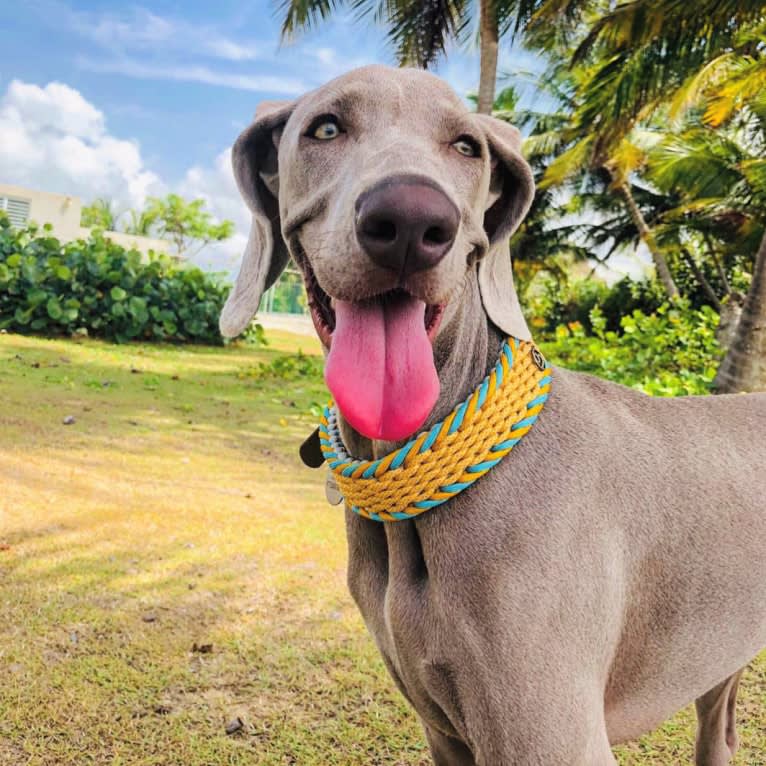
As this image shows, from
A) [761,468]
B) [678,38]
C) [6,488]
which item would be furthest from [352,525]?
[678,38]

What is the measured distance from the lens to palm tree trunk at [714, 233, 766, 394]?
676cm

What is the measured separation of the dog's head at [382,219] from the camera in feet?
4.19

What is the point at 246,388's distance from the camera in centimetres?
925

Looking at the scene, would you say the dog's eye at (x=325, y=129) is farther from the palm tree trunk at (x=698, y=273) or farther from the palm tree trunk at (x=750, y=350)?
the palm tree trunk at (x=698, y=273)

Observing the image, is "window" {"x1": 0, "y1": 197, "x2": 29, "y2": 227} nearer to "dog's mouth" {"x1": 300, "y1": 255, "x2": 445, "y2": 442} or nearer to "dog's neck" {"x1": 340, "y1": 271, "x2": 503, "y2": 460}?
"dog's neck" {"x1": 340, "y1": 271, "x2": 503, "y2": 460}

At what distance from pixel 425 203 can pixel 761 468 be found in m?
1.16

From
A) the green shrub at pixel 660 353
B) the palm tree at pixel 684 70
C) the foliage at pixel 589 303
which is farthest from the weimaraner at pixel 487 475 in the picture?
the foliage at pixel 589 303

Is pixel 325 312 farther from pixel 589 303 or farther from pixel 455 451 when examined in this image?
pixel 589 303

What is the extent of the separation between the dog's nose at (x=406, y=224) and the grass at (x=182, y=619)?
70.0 inches

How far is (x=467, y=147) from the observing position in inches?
63.4

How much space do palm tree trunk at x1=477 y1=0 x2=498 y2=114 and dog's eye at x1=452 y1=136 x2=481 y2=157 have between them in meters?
8.53

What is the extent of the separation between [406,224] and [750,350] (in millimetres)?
6506

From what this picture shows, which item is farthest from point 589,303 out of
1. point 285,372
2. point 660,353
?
point 285,372

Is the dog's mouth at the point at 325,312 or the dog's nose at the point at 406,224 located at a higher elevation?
the dog's nose at the point at 406,224
